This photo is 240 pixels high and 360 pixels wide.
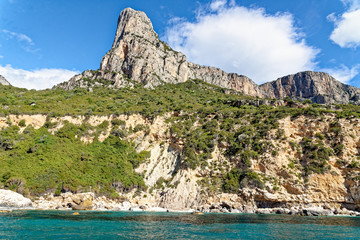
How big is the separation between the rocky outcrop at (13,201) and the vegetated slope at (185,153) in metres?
3.39

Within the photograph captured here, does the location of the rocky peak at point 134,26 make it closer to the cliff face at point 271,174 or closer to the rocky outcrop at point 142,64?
the rocky outcrop at point 142,64

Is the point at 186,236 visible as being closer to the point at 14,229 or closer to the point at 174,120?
the point at 14,229

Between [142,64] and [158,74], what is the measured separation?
794cm

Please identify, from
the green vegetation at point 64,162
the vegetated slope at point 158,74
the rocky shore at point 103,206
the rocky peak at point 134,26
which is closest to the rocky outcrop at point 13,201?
the rocky shore at point 103,206

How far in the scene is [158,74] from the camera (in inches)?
3775

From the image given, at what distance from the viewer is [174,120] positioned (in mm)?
58406

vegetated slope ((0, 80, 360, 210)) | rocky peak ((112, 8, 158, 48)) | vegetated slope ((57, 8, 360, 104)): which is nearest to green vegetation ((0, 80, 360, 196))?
vegetated slope ((0, 80, 360, 210))

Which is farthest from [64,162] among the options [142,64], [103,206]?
[142,64]

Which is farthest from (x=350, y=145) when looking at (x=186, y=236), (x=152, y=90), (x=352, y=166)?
(x=152, y=90)

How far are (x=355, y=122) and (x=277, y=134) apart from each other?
1484 cm

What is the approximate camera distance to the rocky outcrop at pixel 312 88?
364 feet

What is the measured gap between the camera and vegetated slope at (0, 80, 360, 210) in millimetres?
38719

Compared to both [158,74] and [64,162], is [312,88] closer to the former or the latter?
[158,74]

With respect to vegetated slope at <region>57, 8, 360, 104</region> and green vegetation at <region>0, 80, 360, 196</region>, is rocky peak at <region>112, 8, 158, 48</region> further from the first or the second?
green vegetation at <region>0, 80, 360, 196</region>
